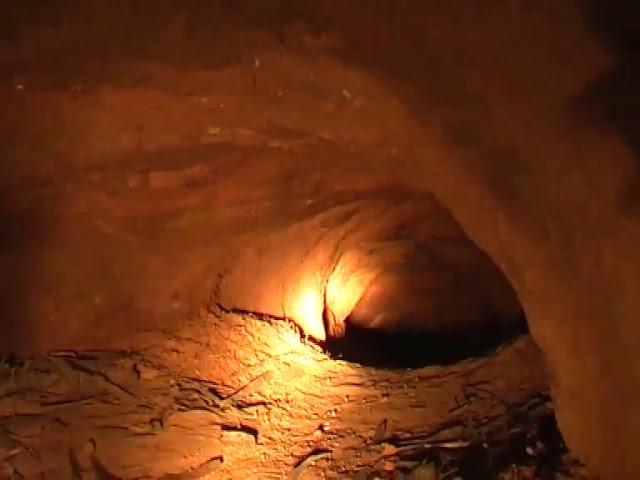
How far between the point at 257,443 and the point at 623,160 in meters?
2.45

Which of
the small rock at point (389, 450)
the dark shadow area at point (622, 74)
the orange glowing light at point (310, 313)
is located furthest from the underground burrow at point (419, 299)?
the dark shadow area at point (622, 74)

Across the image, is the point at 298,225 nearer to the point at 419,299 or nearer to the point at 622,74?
the point at 419,299

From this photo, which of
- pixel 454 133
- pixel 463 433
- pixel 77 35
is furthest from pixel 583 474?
pixel 77 35

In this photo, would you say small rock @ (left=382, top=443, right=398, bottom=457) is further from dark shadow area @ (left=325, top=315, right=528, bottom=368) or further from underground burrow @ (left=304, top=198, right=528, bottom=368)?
dark shadow area @ (left=325, top=315, right=528, bottom=368)

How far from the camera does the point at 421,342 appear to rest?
7.03 m

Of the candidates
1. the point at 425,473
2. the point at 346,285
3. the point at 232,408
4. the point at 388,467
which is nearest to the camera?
the point at 425,473

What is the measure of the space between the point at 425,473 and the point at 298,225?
2.15 metres

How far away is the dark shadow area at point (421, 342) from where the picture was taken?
20.6ft

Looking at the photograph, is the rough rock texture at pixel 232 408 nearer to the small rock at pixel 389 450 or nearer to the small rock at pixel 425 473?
the small rock at pixel 389 450

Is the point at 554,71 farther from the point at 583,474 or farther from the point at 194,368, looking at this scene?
the point at 194,368

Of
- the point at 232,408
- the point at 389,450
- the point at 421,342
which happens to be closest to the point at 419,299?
the point at 421,342

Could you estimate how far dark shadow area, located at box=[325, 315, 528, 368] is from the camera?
6.28 m

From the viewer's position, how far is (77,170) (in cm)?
403

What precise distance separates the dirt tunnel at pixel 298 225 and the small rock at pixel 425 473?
12 mm
